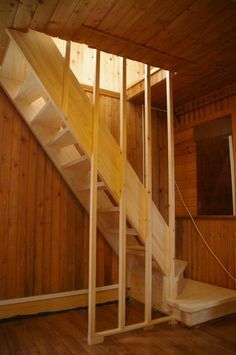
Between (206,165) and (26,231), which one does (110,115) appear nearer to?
(206,165)

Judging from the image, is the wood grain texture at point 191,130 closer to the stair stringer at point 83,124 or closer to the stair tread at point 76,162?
the stair stringer at point 83,124

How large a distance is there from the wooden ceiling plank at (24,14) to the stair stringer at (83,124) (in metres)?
0.06

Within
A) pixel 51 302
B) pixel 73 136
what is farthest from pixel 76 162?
pixel 51 302

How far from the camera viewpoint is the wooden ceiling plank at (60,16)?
1854 millimetres

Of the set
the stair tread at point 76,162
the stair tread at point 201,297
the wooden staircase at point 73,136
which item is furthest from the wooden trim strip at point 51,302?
the stair tread at point 76,162

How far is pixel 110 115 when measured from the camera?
347 centimetres

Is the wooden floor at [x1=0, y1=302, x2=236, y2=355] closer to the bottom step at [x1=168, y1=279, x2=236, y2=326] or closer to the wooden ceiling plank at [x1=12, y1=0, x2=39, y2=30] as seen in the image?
the bottom step at [x1=168, y1=279, x2=236, y2=326]

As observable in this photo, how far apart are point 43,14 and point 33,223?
5.99 ft

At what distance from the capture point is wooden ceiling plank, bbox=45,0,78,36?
6.08 ft

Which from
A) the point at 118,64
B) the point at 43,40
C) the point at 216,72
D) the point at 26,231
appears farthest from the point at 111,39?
the point at 26,231

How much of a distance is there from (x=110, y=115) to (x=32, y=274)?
193cm

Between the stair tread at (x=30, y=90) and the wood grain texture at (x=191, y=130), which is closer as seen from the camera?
the stair tread at (x=30, y=90)

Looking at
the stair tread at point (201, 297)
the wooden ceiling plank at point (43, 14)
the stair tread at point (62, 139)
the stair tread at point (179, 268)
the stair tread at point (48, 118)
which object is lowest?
the stair tread at point (201, 297)

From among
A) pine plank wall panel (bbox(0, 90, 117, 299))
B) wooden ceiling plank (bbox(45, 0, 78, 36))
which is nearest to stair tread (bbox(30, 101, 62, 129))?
pine plank wall panel (bbox(0, 90, 117, 299))
